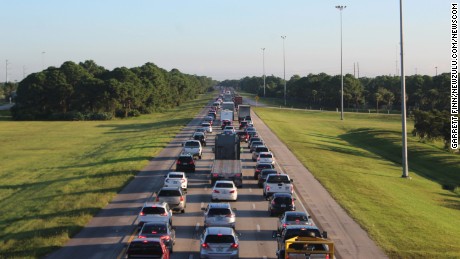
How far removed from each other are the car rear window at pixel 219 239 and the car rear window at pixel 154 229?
7.98 ft

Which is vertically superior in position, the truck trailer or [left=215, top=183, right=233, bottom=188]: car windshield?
the truck trailer

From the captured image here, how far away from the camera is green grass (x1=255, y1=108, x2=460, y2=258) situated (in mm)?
26984

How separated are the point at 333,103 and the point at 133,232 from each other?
162964mm

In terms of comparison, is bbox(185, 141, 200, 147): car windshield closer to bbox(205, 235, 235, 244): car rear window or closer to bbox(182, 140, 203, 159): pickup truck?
bbox(182, 140, 203, 159): pickup truck

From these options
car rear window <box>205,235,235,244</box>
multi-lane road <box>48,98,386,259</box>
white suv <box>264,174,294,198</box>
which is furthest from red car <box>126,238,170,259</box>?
white suv <box>264,174,294,198</box>

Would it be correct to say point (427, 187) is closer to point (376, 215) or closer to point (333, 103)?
point (376, 215)

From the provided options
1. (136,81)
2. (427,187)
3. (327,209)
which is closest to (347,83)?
(136,81)

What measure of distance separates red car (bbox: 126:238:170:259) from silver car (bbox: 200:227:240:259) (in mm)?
2173

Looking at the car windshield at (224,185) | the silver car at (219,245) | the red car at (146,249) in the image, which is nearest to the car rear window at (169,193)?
the car windshield at (224,185)

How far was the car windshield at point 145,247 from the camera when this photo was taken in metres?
18.8

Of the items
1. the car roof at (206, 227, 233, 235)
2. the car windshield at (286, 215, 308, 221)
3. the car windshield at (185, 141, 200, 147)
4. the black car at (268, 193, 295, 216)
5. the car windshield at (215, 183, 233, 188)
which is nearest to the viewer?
the car roof at (206, 227, 233, 235)

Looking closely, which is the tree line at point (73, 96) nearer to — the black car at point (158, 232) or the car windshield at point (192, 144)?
the car windshield at point (192, 144)

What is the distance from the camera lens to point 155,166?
5247 cm

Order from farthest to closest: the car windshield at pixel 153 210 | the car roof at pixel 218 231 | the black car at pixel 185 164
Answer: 1. the black car at pixel 185 164
2. the car windshield at pixel 153 210
3. the car roof at pixel 218 231
